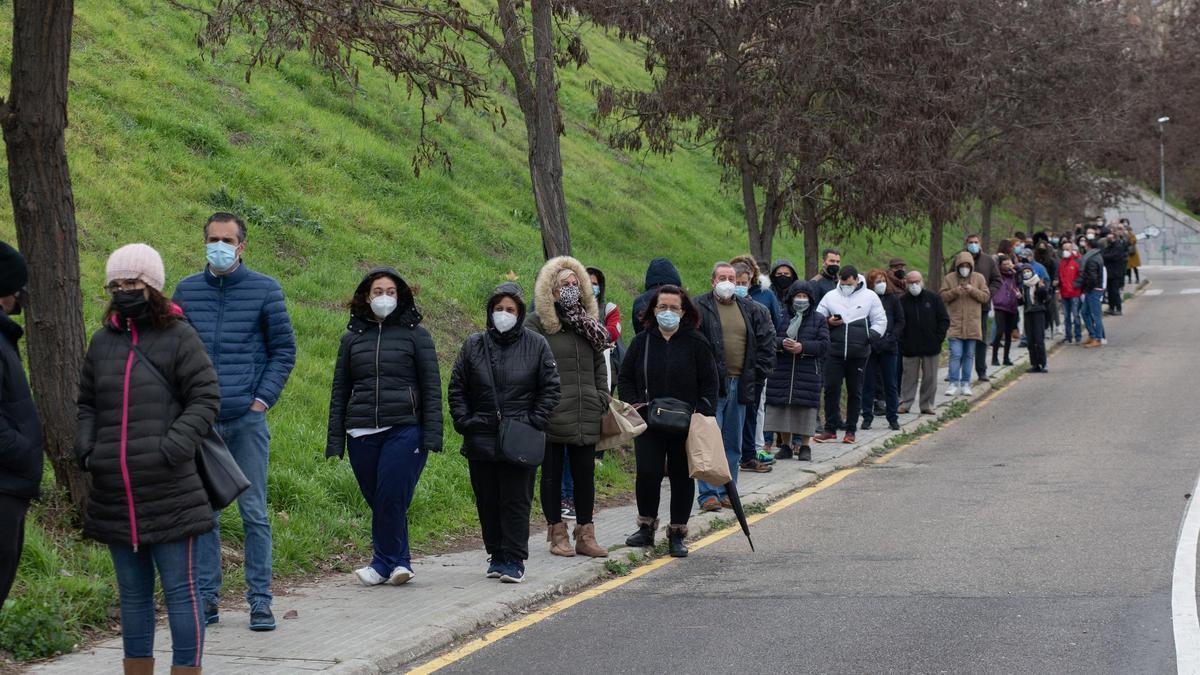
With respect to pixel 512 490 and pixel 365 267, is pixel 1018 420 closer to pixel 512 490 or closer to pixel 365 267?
pixel 365 267

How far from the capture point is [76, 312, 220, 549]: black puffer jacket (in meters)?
5.62

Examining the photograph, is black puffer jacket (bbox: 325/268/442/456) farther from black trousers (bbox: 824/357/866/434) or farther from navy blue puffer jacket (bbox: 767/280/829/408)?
black trousers (bbox: 824/357/866/434)

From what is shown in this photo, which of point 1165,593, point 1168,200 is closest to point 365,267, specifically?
point 1165,593

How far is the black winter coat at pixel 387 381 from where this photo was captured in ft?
27.6

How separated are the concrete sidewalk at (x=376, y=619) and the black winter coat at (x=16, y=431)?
150cm

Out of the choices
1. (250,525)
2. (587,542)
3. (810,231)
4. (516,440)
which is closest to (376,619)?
(250,525)

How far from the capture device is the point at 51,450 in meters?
8.50

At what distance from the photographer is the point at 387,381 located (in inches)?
332

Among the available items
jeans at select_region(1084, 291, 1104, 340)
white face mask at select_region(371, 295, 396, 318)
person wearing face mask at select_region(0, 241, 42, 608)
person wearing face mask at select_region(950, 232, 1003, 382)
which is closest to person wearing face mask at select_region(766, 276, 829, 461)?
white face mask at select_region(371, 295, 396, 318)

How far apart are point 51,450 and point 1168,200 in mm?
88718

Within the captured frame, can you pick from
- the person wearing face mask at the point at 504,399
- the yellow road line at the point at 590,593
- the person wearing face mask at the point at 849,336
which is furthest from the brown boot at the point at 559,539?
the person wearing face mask at the point at 849,336

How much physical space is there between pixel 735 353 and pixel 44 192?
5.79 meters

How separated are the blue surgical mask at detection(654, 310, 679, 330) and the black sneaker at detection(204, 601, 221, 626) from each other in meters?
3.71

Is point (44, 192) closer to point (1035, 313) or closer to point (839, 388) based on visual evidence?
point (839, 388)
